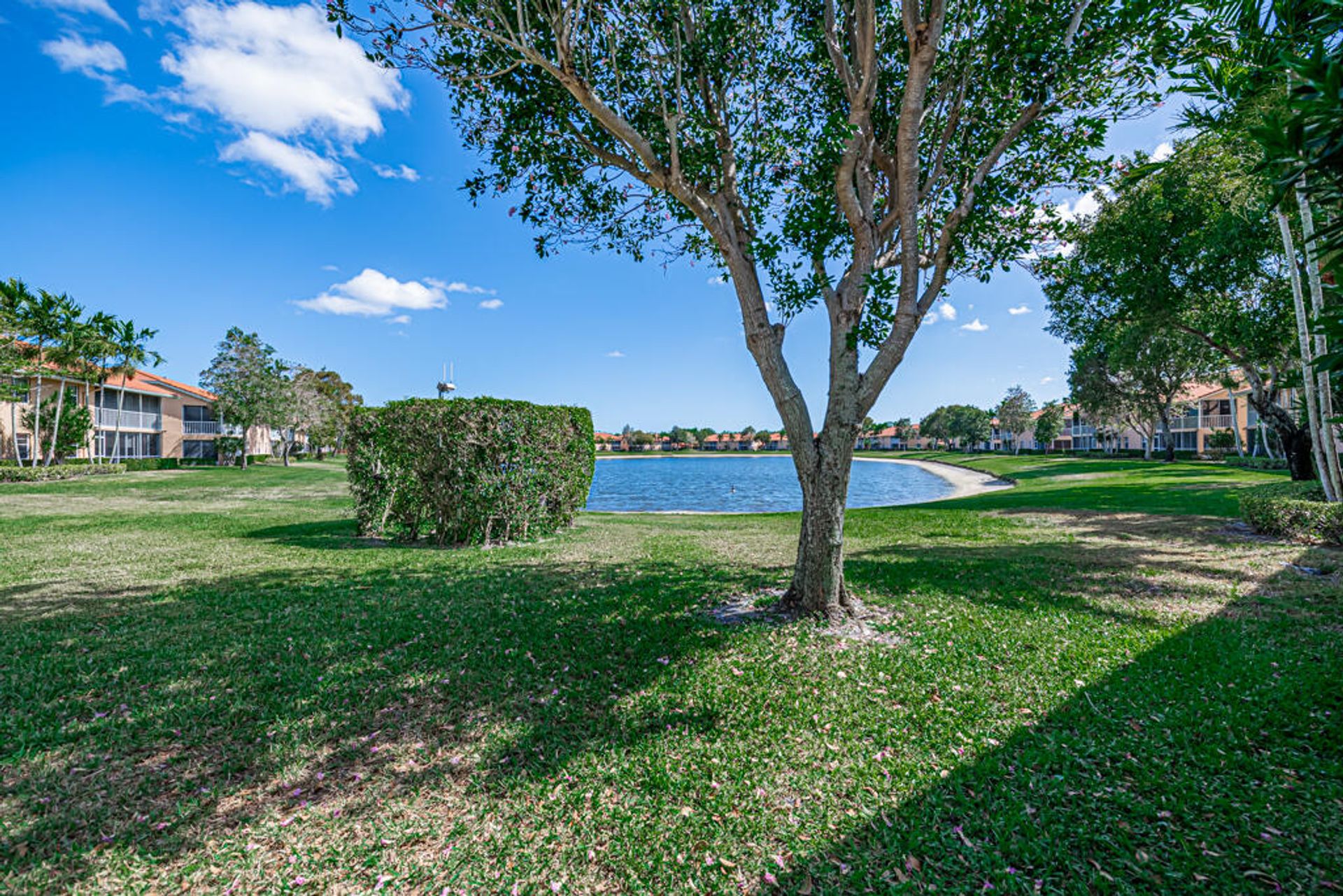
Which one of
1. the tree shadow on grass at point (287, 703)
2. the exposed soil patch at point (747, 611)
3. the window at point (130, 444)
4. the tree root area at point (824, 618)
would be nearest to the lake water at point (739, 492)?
the exposed soil patch at point (747, 611)

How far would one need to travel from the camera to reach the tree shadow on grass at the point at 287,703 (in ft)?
10.0

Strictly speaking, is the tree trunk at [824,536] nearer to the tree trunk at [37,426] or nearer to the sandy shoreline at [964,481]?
the sandy shoreline at [964,481]

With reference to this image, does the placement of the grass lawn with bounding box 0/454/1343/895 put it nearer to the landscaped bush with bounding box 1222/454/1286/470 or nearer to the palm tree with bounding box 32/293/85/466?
the landscaped bush with bounding box 1222/454/1286/470

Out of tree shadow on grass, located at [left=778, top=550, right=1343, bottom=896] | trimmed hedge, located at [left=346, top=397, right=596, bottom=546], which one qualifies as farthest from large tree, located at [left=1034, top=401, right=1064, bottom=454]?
tree shadow on grass, located at [left=778, top=550, right=1343, bottom=896]

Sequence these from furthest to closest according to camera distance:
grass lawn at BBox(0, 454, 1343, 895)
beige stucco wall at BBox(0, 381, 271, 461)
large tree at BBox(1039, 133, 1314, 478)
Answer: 1. beige stucco wall at BBox(0, 381, 271, 461)
2. large tree at BBox(1039, 133, 1314, 478)
3. grass lawn at BBox(0, 454, 1343, 895)

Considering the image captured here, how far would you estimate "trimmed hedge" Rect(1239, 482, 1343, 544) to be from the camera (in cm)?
948

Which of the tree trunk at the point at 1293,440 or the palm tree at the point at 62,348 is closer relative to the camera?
the tree trunk at the point at 1293,440

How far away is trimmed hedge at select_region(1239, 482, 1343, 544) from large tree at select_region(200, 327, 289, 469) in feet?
182

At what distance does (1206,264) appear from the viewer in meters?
14.5

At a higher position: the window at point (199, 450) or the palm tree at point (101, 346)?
the palm tree at point (101, 346)

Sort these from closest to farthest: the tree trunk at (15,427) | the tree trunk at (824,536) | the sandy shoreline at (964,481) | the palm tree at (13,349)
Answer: the tree trunk at (824,536), the palm tree at (13,349), the sandy shoreline at (964,481), the tree trunk at (15,427)

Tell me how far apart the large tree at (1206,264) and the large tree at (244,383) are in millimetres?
51990

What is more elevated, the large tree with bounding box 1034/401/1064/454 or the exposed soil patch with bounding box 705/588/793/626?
the large tree with bounding box 1034/401/1064/454

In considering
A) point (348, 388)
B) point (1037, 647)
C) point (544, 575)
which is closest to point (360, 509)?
point (544, 575)
